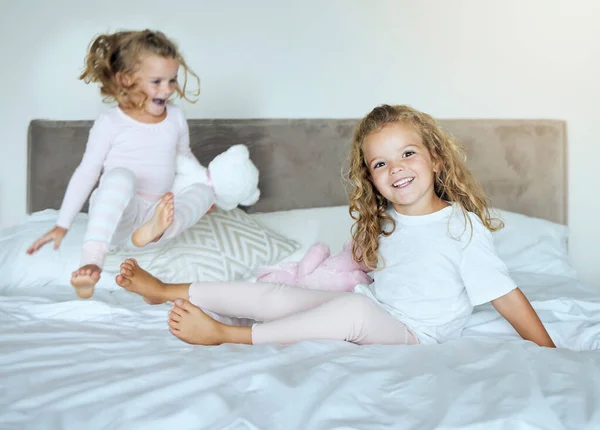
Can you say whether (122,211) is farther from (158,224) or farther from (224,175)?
(224,175)

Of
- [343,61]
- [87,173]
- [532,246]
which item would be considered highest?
[343,61]

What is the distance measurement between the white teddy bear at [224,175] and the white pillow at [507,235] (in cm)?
14

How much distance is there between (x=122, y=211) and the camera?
195 cm

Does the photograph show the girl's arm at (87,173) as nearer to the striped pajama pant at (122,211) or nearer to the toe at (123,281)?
the striped pajama pant at (122,211)

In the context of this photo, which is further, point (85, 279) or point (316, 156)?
point (316, 156)

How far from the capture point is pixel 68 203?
2.07 meters

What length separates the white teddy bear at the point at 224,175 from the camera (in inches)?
86.6

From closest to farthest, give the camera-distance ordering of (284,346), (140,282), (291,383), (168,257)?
(291,383) → (284,346) → (140,282) → (168,257)

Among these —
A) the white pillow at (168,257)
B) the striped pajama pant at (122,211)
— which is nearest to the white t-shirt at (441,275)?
the white pillow at (168,257)

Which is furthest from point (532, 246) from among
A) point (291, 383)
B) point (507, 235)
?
point (291, 383)

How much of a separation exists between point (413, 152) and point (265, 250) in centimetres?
70

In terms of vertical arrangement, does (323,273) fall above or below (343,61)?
below

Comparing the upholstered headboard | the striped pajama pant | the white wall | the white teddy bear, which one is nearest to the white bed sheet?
the striped pajama pant

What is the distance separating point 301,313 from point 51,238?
3.49ft
